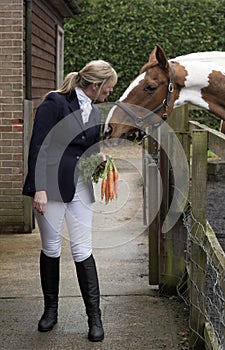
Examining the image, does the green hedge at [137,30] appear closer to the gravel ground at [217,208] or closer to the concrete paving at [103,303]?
the gravel ground at [217,208]

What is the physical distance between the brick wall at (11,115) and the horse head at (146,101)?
230cm

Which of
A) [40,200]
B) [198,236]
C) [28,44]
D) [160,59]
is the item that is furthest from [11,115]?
[198,236]

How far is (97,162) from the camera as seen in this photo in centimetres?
405

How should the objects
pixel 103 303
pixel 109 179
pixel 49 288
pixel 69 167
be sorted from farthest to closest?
pixel 103 303 → pixel 49 288 → pixel 109 179 → pixel 69 167

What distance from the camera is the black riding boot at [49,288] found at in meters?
4.21

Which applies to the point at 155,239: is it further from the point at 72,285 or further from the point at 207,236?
the point at 207,236

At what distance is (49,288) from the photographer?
426 cm

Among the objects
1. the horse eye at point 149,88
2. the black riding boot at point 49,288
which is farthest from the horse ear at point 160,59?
the black riding boot at point 49,288

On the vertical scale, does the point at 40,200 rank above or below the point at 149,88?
below

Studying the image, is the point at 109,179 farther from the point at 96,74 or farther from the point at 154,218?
the point at 154,218

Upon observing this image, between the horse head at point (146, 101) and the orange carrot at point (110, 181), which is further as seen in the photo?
the horse head at point (146, 101)

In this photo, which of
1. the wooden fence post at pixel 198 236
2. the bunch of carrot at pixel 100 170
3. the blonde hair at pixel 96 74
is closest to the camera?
the wooden fence post at pixel 198 236

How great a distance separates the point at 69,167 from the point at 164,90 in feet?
4.04

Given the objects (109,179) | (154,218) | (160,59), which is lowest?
(154,218)
